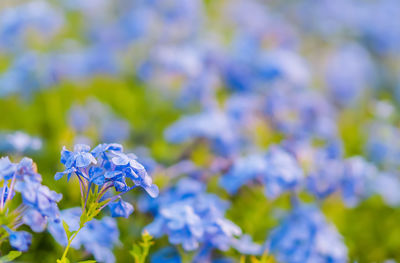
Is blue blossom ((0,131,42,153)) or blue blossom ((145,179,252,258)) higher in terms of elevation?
blue blossom ((145,179,252,258))

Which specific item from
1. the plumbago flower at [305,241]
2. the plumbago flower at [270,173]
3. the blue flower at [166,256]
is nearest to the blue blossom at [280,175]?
the plumbago flower at [270,173]

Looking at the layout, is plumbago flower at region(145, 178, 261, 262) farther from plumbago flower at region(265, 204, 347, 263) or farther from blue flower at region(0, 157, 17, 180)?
blue flower at region(0, 157, 17, 180)

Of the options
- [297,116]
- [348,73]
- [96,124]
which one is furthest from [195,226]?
[348,73]

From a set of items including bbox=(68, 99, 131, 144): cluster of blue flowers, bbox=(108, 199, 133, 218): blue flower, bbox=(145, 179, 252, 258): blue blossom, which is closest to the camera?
bbox=(108, 199, 133, 218): blue flower

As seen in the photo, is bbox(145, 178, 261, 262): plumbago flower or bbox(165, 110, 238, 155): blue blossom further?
bbox(165, 110, 238, 155): blue blossom

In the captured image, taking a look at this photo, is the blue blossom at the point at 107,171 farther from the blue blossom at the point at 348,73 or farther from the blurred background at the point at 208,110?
the blue blossom at the point at 348,73

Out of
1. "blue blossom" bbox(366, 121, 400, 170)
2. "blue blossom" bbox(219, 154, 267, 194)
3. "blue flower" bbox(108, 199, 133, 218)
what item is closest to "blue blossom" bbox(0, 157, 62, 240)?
"blue flower" bbox(108, 199, 133, 218)
